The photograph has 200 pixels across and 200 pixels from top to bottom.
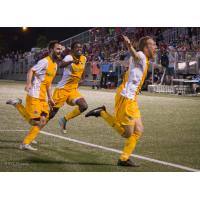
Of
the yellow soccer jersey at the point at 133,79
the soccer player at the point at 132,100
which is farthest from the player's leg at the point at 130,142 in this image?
the yellow soccer jersey at the point at 133,79

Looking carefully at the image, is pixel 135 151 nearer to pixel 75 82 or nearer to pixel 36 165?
pixel 36 165

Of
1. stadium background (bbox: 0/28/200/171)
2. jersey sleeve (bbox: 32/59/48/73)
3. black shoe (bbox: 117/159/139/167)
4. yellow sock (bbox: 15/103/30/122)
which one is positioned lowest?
stadium background (bbox: 0/28/200/171)

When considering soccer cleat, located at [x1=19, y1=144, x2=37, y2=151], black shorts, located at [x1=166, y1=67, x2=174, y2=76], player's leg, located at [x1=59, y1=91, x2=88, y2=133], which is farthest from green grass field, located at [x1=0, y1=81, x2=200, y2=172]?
black shorts, located at [x1=166, y1=67, x2=174, y2=76]

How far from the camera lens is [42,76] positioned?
9570 mm

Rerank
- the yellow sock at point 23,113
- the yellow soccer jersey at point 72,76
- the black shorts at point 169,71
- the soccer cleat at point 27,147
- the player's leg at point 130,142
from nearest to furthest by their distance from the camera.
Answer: the player's leg at point 130,142 < the soccer cleat at point 27,147 < the yellow sock at point 23,113 < the yellow soccer jersey at point 72,76 < the black shorts at point 169,71

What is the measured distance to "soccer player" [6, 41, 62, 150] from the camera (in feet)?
29.6

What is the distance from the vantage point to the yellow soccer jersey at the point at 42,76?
9.35 meters

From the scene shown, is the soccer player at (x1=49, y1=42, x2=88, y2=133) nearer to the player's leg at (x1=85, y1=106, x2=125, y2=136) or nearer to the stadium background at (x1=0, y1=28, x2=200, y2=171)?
the stadium background at (x1=0, y1=28, x2=200, y2=171)

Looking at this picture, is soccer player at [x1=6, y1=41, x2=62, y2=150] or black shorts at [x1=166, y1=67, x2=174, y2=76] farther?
black shorts at [x1=166, y1=67, x2=174, y2=76]

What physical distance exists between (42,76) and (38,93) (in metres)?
0.39

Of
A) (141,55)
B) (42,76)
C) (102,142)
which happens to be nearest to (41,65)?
(42,76)

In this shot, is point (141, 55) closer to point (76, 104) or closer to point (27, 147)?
point (27, 147)

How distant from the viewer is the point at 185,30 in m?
29.0

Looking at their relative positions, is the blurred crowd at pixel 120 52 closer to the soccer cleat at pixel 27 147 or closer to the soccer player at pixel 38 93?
the soccer player at pixel 38 93
